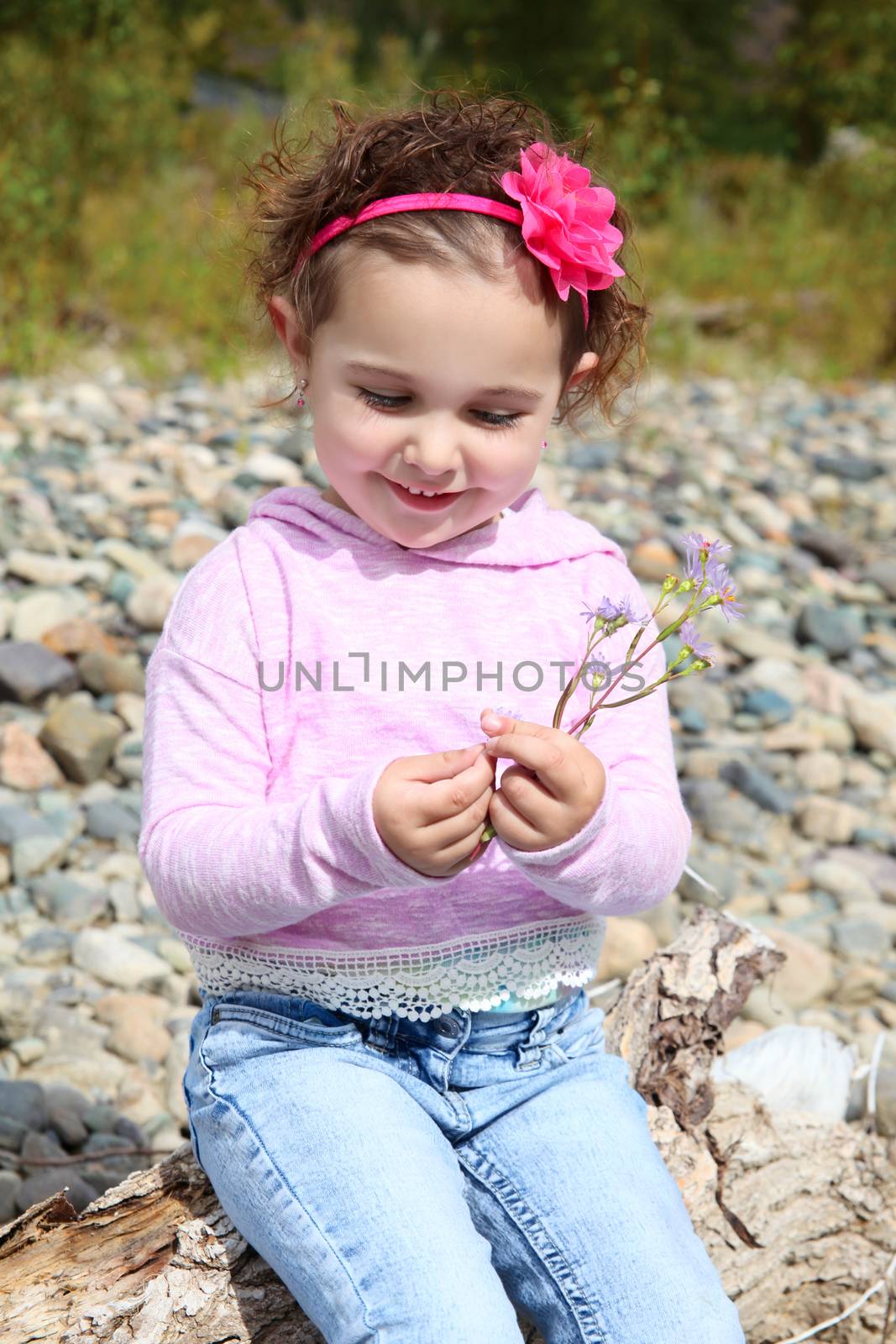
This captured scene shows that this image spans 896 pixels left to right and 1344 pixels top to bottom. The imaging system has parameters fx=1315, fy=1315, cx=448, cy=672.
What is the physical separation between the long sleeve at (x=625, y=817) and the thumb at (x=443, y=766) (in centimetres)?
12

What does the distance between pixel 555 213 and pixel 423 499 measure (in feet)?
1.28

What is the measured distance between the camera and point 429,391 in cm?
161

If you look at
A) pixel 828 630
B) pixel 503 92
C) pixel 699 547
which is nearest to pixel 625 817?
pixel 699 547

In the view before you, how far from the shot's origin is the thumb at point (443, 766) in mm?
1448

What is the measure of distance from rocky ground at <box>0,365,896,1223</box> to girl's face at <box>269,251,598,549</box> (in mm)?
929

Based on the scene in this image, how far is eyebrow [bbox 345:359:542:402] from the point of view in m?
1.60

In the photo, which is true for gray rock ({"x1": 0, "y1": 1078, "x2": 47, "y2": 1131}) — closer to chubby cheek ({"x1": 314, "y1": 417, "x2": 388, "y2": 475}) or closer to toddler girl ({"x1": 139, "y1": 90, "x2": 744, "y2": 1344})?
toddler girl ({"x1": 139, "y1": 90, "x2": 744, "y2": 1344})

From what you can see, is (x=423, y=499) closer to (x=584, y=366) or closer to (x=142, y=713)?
(x=584, y=366)

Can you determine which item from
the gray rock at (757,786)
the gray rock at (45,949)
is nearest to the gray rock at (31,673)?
the gray rock at (45,949)

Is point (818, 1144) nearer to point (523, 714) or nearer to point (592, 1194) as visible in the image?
point (592, 1194)

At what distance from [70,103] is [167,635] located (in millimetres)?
6615

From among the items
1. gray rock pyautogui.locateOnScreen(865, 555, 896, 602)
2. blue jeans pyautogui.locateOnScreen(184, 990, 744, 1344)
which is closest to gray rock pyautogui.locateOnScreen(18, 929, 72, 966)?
blue jeans pyautogui.locateOnScreen(184, 990, 744, 1344)

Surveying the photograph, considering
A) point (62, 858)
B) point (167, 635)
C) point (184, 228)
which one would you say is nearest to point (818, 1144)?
point (167, 635)


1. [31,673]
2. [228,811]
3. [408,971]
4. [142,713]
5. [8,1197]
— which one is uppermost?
[228,811]
